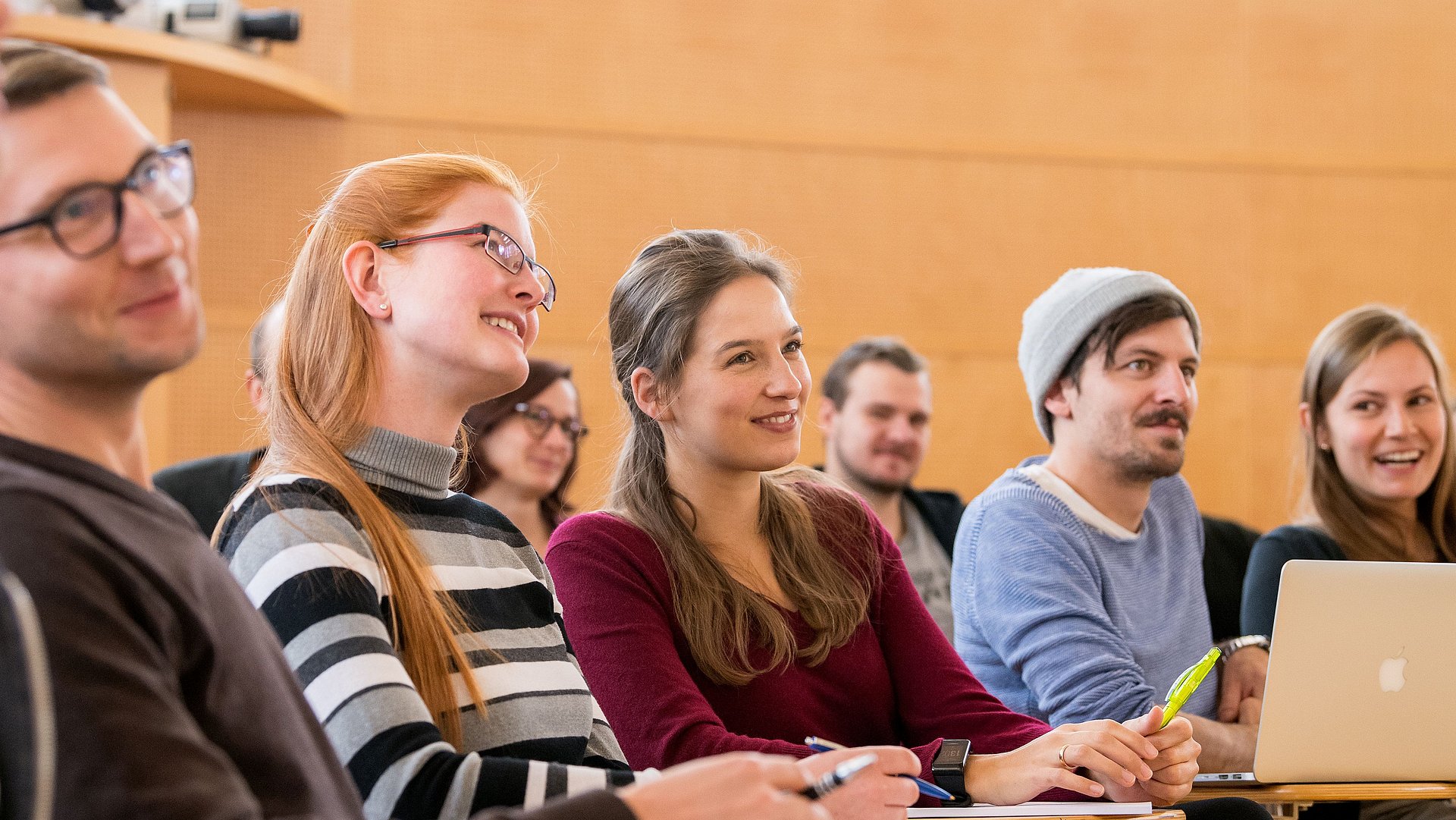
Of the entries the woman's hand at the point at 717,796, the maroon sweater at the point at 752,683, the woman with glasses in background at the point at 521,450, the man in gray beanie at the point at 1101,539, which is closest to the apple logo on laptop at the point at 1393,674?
the man in gray beanie at the point at 1101,539

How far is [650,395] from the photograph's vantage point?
205 centimetres

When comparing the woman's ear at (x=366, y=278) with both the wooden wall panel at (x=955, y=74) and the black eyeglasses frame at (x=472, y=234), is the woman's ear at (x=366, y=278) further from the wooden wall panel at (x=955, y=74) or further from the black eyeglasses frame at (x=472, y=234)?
the wooden wall panel at (x=955, y=74)

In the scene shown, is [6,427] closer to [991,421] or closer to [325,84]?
[325,84]

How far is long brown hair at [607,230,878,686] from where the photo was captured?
6.03 ft

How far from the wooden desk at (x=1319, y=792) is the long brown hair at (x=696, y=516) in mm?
543

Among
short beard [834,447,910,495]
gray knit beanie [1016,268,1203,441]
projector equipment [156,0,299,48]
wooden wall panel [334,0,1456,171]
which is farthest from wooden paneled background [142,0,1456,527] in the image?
gray knit beanie [1016,268,1203,441]

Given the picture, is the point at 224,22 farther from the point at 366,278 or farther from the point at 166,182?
the point at 166,182

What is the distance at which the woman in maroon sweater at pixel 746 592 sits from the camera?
1.69m

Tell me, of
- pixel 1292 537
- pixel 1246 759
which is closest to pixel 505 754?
pixel 1246 759

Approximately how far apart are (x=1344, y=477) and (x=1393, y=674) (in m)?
0.99

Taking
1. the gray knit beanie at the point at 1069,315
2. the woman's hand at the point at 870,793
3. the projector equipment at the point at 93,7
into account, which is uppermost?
the projector equipment at the point at 93,7

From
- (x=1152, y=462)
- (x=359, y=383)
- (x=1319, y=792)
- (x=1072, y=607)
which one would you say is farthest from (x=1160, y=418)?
(x=359, y=383)

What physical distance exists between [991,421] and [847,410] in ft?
3.51

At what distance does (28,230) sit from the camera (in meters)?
0.89
